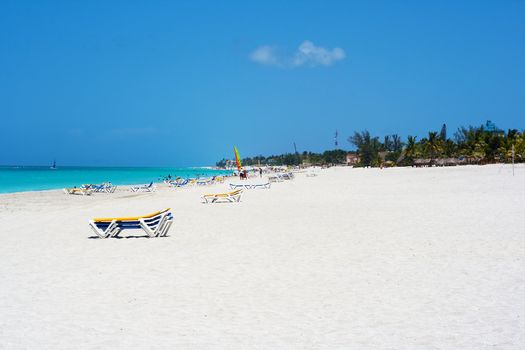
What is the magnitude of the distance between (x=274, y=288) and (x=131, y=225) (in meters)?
7.02

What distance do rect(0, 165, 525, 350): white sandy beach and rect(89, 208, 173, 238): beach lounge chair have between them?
37cm

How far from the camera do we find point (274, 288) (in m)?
7.43

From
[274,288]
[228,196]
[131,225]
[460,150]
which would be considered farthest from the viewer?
[460,150]

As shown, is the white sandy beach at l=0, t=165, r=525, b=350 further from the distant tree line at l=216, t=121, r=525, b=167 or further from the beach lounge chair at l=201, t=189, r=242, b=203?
the distant tree line at l=216, t=121, r=525, b=167

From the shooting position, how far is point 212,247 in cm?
1127

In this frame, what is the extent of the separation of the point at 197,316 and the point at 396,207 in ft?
47.4

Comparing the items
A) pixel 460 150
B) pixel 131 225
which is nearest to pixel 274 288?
pixel 131 225

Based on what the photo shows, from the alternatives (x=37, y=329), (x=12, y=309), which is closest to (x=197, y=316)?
(x=37, y=329)

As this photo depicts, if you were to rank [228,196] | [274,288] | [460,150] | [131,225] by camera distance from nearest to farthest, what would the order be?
[274,288], [131,225], [228,196], [460,150]

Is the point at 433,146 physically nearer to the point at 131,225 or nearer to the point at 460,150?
the point at 460,150

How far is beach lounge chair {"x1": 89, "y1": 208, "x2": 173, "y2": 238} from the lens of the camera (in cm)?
1323

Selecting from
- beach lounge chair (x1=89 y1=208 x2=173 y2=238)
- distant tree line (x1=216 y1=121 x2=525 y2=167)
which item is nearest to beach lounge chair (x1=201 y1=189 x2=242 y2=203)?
beach lounge chair (x1=89 y1=208 x2=173 y2=238)

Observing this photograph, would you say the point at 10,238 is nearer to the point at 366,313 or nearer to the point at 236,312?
the point at 236,312

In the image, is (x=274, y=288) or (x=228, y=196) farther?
(x=228, y=196)
